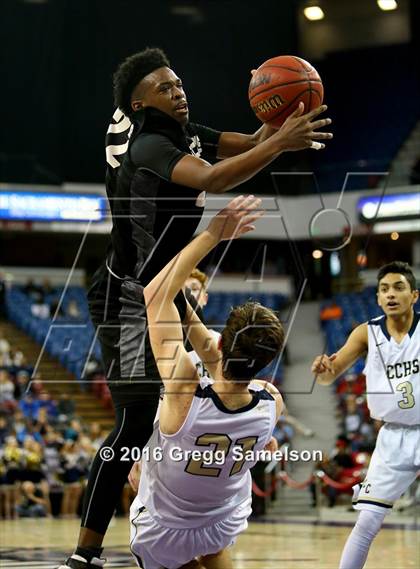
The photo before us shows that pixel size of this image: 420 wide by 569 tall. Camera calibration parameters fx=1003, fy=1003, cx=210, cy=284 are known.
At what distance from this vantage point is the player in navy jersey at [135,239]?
14.4 ft

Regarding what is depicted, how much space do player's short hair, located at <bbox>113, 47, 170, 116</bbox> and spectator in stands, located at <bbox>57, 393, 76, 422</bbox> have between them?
504 inches

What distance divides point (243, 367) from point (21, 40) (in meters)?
21.3

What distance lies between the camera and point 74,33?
77.0 ft

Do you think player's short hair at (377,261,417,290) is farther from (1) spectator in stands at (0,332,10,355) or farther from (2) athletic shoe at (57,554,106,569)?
(1) spectator in stands at (0,332,10,355)

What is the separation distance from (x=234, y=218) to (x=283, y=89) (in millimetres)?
1035

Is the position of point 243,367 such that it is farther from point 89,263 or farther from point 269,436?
point 89,263

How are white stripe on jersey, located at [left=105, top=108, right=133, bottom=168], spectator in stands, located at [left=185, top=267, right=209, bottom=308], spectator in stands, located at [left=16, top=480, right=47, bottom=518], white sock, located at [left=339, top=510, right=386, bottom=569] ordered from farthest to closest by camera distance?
spectator in stands, located at [left=16, top=480, right=47, bottom=518]
spectator in stands, located at [left=185, top=267, right=209, bottom=308]
white sock, located at [left=339, top=510, right=386, bottom=569]
white stripe on jersey, located at [left=105, top=108, right=133, bottom=168]

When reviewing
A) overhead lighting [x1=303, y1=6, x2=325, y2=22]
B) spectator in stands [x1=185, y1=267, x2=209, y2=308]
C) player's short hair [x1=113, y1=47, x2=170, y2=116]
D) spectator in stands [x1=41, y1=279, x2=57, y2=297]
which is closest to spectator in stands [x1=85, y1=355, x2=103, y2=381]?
spectator in stands [x1=41, y1=279, x2=57, y2=297]

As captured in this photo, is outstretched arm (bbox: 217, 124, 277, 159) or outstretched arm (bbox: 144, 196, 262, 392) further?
outstretched arm (bbox: 217, 124, 277, 159)

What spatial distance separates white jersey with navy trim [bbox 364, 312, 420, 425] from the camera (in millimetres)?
5508

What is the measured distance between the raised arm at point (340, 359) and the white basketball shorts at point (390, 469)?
44 cm

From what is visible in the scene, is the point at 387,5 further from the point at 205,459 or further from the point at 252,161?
the point at 205,459

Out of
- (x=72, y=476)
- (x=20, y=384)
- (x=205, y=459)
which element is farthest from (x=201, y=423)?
(x=20, y=384)

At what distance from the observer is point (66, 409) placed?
57.2 feet
